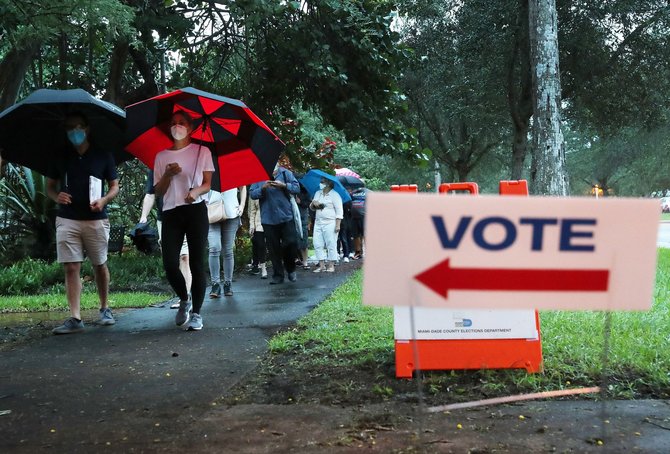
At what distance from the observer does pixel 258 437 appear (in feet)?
10.4

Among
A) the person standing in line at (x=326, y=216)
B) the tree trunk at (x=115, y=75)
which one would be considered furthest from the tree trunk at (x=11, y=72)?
the person standing in line at (x=326, y=216)

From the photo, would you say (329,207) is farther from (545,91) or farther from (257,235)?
(545,91)

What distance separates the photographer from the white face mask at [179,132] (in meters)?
5.88

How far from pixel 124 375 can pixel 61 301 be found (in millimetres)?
4407

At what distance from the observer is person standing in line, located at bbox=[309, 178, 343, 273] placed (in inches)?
456

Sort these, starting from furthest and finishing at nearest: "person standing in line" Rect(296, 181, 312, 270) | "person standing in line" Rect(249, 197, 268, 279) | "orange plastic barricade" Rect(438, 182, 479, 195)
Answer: "person standing in line" Rect(296, 181, 312, 270)
"person standing in line" Rect(249, 197, 268, 279)
"orange plastic barricade" Rect(438, 182, 479, 195)

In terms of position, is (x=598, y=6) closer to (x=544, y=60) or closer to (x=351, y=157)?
(x=544, y=60)

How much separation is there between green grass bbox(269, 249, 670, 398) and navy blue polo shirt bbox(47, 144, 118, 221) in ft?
6.77

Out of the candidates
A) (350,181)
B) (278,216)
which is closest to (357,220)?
(350,181)

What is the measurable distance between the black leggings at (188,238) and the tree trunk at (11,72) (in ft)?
15.0

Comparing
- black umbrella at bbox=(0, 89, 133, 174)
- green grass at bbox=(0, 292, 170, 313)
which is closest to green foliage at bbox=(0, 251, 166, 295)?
green grass at bbox=(0, 292, 170, 313)

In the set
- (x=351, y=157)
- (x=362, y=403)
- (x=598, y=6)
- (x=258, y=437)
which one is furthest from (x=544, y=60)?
(x=351, y=157)

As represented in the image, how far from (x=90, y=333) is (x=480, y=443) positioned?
4123 millimetres

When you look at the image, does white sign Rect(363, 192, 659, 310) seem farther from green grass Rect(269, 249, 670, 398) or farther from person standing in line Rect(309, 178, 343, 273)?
person standing in line Rect(309, 178, 343, 273)
